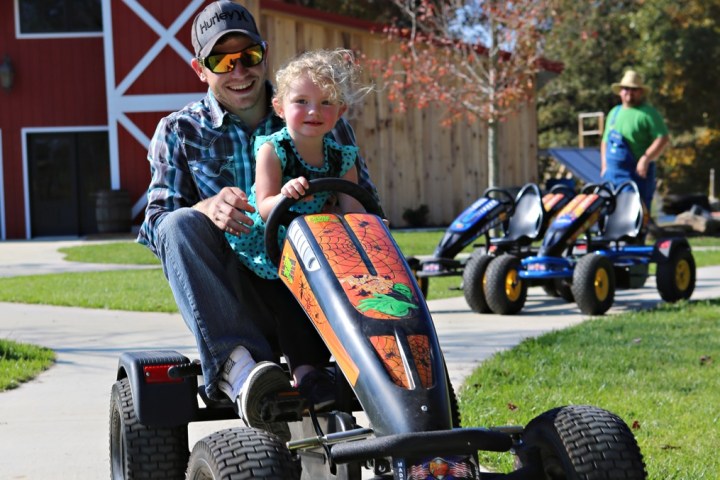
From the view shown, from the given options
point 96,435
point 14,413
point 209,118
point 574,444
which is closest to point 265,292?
point 209,118

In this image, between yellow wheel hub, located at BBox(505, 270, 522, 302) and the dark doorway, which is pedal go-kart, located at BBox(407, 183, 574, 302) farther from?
the dark doorway

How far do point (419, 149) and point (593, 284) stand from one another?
1391 centimetres

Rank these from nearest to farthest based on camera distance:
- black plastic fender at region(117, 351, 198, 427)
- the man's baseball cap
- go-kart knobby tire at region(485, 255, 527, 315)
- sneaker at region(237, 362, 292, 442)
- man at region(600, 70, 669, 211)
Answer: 1. sneaker at region(237, 362, 292, 442)
2. black plastic fender at region(117, 351, 198, 427)
3. the man's baseball cap
4. go-kart knobby tire at region(485, 255, 527, 315)
5. man at region(600, 70, 669, 211)

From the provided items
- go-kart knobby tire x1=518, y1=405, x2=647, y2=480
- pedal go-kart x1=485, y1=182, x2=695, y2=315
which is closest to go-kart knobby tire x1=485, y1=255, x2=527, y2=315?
pedal go-kart x1=485, y1=182, x2=695, y2=315

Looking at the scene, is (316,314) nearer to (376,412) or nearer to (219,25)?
(376,412)

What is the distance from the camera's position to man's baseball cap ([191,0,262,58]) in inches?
160

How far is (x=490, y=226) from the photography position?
998 cm

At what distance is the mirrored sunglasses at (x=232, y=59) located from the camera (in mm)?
4090

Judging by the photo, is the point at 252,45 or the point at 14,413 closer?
the point at 252,45

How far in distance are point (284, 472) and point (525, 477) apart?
61 cm

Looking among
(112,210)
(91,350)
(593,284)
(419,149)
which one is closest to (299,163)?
(91,350)

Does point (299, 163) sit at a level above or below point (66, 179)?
above

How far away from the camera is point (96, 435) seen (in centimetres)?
511

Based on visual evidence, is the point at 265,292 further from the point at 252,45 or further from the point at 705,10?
→ the point at 705,10
